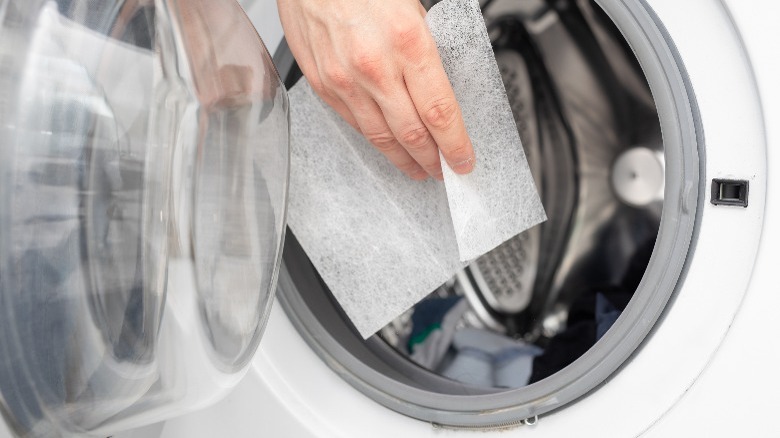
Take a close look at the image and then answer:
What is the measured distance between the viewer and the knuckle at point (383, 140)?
63cm

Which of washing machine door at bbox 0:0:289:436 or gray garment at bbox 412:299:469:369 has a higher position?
washing machine door at bbox 0:0:289:436

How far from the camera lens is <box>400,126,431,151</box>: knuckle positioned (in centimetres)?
59

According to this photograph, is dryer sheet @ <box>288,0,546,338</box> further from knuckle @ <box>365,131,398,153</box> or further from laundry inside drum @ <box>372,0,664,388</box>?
laundry inside drum @ <box>372,0,664,388</box>

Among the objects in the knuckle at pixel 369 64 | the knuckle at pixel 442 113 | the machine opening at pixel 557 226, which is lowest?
the machine opening at pixel 557 226

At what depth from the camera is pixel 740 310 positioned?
499 millimetres

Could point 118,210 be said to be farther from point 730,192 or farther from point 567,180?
point 567,180

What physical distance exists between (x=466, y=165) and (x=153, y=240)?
25 centimetres

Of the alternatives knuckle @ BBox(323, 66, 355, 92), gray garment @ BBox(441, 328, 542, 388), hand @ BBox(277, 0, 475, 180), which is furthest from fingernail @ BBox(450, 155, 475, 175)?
gray garment @ BBox(441, 328, 542, 388)

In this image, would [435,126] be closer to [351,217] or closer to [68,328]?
[351,217]

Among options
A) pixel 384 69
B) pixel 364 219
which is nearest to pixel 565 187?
pixel 364 219

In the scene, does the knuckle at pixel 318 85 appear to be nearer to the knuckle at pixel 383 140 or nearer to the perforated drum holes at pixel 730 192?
the knuckle at pixel 383 140

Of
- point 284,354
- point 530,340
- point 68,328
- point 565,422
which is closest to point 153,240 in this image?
point 68,328

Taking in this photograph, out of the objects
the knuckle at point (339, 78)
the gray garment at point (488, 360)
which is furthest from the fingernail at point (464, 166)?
the gray garment at point (488, 360)

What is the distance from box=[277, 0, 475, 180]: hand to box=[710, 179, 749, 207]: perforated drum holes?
19cm
